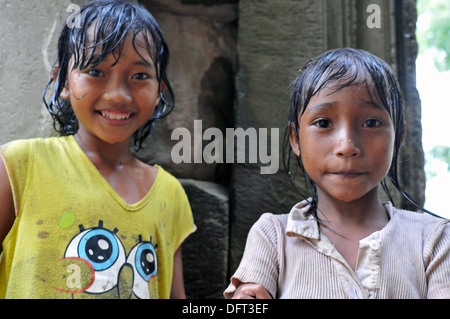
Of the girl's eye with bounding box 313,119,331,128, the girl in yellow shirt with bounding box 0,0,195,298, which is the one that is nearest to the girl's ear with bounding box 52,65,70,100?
the girl in yellow shirt with bounding box 0,0,195,298

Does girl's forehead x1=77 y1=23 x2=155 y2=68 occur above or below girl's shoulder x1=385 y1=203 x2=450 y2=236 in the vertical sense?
above

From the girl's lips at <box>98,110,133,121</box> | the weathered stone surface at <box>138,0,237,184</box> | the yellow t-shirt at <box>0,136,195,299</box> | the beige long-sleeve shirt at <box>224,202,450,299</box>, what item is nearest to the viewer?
the beige long-sleeve shirt at <box>224,202,450,299</box>

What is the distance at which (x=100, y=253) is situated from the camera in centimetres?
154

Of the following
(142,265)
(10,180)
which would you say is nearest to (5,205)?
(10,180)

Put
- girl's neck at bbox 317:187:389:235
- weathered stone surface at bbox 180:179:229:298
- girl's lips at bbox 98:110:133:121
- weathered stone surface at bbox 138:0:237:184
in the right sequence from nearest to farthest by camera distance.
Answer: girl's neck at bbox 317:187:389:235 < girl's lips at bbox 98:110:133:121 < weathered stone surface at bbox 180:179:229:298 < weathered stone surface at bbox 138:0:237:184

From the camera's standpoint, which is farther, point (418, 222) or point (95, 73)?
point (95, 73)

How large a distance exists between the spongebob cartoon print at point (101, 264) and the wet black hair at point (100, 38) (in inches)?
17.0

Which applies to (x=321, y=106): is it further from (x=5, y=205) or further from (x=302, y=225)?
(x=5, y=205)

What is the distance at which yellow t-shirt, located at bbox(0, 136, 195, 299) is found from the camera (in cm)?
149

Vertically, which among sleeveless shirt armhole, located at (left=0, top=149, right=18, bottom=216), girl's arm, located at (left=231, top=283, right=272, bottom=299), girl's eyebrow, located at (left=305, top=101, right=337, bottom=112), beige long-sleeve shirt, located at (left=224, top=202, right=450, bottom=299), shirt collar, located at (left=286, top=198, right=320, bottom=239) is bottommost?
girl's arm, located at (left=231, top=283, right=272, bottom=299)

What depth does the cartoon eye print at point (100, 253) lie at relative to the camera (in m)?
1.52

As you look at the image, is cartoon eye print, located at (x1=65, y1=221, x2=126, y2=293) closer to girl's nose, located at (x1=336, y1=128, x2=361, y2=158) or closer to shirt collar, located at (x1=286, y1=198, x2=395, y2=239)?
shirt collar, located at (x1=286, y1=198, x2=395, y2=239)

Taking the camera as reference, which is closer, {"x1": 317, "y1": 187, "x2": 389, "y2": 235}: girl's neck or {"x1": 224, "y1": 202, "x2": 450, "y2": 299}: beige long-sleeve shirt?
{"x1": 224, "y1": 202, "x2": 450, "y2": 299}: beige long-sleeve shirt

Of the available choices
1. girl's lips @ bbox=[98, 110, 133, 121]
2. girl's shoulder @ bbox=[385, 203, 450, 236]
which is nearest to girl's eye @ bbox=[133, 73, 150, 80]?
girl's lips @ bbox=[98, 110, 133, 121]
